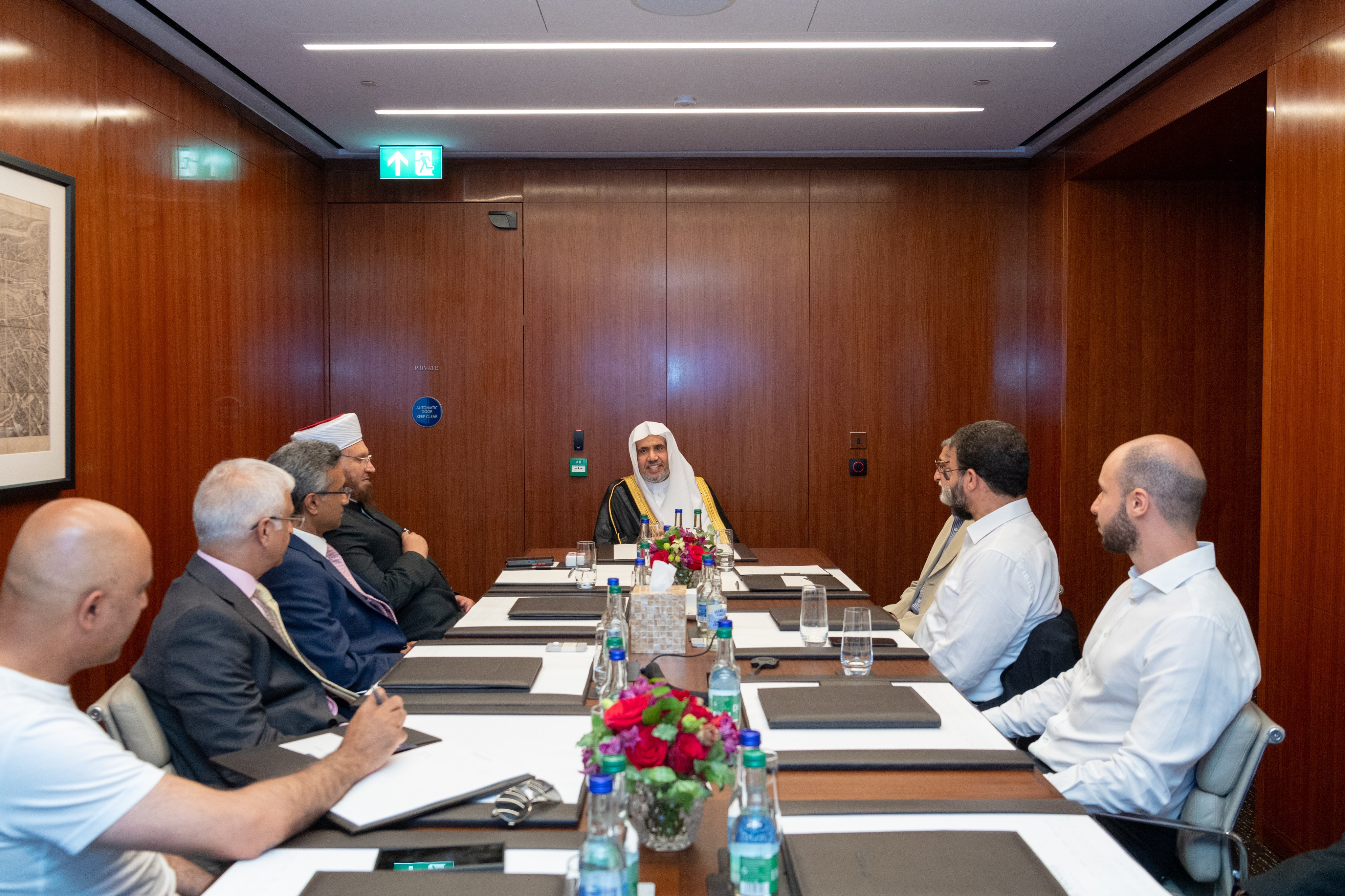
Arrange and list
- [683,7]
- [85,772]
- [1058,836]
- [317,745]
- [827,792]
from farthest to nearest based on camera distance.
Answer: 1. [683,7]
2. [317,745]
3. [827,792]
4. [1058,836]
5. [85,772]

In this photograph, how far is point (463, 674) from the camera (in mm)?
2270

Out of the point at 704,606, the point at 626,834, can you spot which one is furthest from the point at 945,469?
the point at 626,834

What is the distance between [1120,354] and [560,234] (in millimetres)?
3468

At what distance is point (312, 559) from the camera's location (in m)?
2.80

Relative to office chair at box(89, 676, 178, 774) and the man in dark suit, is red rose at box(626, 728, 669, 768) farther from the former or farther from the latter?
office chair at box(89, 676, 178, 774)

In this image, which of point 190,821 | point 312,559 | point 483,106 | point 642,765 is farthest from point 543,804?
point 483,106

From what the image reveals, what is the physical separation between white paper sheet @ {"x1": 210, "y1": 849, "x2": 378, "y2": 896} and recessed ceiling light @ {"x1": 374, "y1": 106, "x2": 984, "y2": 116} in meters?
4.38

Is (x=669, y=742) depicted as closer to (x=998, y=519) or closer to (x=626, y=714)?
(x=626, y=714)

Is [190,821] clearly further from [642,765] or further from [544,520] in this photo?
[544,520]

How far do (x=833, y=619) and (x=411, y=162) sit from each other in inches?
165

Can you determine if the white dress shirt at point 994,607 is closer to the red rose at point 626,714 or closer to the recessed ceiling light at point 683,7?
the red rose at point 626,714

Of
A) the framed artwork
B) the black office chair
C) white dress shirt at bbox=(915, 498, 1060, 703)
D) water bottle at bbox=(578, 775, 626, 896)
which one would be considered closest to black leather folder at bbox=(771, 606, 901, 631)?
white dress shirt at bbox=(915, 498, 1060, 703)

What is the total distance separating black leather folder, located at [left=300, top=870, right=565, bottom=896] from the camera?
4.14ft

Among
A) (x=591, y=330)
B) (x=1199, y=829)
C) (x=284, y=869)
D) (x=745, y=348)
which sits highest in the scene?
(x=591, y=330)
